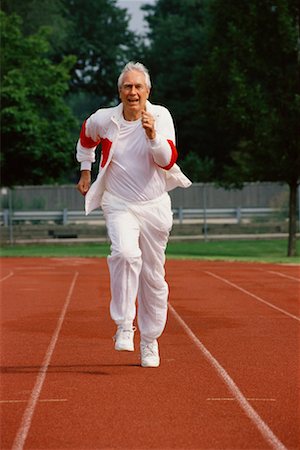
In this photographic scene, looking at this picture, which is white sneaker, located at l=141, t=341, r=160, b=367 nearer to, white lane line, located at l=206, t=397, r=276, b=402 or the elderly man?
the elderly man

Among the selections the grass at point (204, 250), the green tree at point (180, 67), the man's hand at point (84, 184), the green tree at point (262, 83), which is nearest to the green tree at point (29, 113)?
the grass at point (204, 250)

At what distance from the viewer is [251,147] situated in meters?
31.4

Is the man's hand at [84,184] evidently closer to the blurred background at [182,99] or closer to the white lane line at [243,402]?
the white lane line at [243,402]

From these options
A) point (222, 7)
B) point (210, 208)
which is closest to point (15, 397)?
point (222, 7)

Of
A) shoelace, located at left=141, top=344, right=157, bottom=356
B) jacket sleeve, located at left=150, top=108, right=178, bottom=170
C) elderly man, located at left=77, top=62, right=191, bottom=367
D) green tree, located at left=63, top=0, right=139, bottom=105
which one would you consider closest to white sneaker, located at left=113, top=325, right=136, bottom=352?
elderly man, located at left=77, top=62, right=191, bottom=367

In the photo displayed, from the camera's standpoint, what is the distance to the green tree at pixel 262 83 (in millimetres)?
30609

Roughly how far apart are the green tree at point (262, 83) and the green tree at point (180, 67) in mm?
34133

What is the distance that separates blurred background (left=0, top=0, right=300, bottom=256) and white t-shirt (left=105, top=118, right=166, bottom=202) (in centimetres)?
2112

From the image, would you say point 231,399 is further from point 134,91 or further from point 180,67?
point 180,67

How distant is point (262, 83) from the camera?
3141cm

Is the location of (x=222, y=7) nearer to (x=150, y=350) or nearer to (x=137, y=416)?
(x=150, y=350)

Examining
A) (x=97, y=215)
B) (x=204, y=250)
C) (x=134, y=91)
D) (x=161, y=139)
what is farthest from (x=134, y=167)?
(x=97, y=215)

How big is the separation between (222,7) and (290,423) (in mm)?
25549

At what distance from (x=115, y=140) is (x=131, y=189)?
0.38 meters
